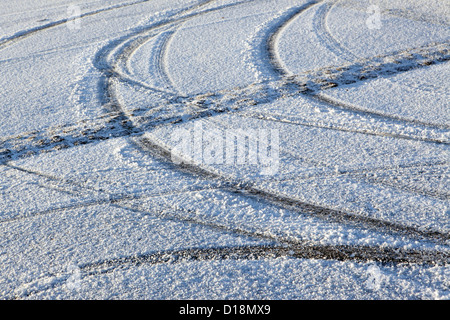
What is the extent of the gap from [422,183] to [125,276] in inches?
77.7

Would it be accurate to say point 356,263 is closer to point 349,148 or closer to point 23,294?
point 349,148

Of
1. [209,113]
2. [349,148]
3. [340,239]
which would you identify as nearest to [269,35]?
[209,113]

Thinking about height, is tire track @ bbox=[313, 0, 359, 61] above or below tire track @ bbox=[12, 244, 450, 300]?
above
